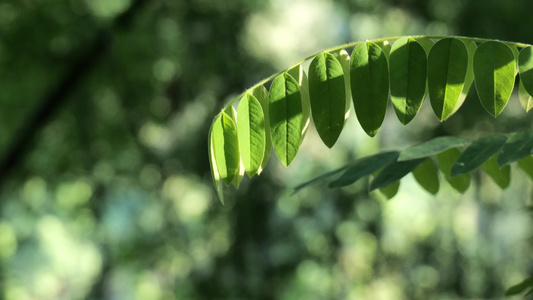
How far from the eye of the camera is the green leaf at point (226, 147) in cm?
69

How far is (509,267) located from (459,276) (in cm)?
58

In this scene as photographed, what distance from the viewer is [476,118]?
389 centimetres

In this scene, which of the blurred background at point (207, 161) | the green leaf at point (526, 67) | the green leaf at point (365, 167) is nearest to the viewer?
the green leaf at point (526, 67)

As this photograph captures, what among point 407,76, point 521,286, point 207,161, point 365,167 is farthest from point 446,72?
point 207,161

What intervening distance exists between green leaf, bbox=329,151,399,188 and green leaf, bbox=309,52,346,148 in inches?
4.2

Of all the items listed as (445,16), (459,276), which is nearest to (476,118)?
(445,16)

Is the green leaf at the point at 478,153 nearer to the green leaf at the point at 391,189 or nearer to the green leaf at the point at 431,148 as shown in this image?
the green leaf at the point at 431,148

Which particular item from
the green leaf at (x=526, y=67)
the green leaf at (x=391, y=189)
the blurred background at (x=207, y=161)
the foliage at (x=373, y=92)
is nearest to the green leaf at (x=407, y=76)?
the foliage at (x=373, y=92)

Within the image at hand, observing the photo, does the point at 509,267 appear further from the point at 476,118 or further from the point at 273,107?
the point at 273,107

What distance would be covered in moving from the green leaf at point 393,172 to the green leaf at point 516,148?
103 millimetres

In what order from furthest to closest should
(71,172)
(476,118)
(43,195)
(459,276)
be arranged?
(43,195) < (459,276) < (71,172) < (476,118)

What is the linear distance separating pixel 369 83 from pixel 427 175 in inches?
11.1

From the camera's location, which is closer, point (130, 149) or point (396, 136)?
point (130, 149)

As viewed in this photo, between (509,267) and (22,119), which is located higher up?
(22,119)
